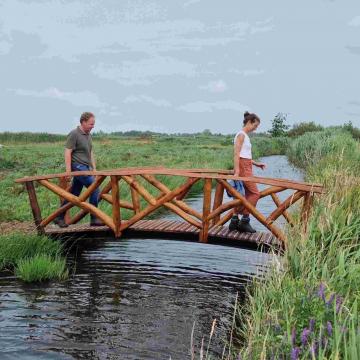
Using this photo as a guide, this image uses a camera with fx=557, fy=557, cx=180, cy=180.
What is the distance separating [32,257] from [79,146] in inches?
81.7

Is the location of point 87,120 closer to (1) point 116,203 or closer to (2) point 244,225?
(1) point 116,203

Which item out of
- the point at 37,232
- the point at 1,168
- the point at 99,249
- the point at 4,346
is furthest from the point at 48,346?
the point at 1,168

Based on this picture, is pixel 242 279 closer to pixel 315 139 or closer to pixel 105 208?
pixel 105 208

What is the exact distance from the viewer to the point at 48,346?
6113mm

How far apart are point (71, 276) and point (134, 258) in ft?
5.76

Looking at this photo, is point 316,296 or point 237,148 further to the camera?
point 237,148

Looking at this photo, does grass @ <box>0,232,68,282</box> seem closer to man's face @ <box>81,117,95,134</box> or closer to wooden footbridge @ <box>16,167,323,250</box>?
wooden footbridge @ <box>16,167,323,250</box>

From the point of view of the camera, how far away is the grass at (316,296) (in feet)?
11.8

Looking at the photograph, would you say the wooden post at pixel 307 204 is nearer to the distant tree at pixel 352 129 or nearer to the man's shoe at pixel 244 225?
the man's shoe at pixel 244 225

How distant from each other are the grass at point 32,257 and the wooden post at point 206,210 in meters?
2.29

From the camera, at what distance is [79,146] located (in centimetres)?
980

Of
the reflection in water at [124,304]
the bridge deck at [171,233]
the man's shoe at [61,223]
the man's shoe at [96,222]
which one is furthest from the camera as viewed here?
the man's shoe at [61,223]

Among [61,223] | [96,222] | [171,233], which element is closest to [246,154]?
[171,233]

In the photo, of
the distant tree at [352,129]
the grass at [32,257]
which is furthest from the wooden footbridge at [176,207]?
the distant tree at [352,129]
